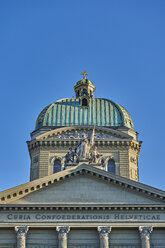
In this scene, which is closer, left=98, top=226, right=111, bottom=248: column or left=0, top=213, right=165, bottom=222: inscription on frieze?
left=98, top=226, right=111, bottom=248: column

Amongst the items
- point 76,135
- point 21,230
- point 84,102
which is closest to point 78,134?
point 76,135

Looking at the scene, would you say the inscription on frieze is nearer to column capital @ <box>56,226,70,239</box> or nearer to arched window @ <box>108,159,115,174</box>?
column capital @ <box>56,226,70,239</box>

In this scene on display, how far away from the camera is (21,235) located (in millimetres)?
44312

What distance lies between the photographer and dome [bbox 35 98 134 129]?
6538 centimetres

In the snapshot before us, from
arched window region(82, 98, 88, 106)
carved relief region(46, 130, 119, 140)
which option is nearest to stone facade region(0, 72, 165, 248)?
carved relief region(46, 130, 119, 140)

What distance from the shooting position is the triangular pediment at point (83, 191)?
45656 millimetres

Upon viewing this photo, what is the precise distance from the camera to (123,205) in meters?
45.3

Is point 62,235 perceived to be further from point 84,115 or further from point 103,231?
point 84,115

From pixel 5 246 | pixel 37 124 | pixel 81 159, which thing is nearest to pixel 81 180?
pixel 81 159

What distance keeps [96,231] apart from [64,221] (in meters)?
2.76

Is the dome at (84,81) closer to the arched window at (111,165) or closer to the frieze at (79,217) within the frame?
the arched window at (111,165)

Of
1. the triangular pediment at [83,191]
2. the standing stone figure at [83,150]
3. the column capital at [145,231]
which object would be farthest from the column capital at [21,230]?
the column capital at [145,231]

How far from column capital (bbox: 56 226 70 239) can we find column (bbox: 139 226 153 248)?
19.7ft

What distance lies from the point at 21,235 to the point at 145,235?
394 inches
